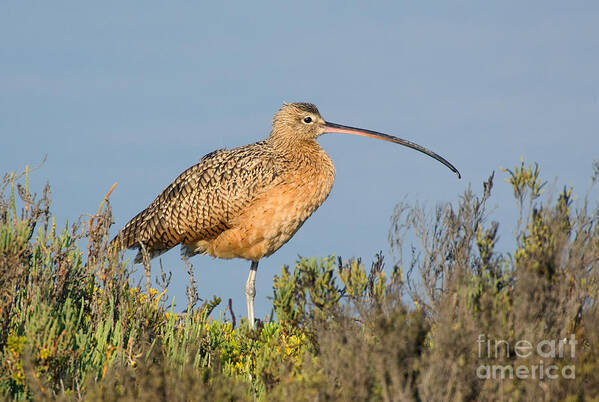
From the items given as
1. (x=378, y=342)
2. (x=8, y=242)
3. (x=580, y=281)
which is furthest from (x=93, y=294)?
(x=580, y=281)

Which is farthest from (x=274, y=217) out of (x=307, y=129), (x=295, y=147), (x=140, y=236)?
(x=140, y=236)

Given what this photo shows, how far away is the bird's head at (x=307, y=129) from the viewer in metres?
10.9

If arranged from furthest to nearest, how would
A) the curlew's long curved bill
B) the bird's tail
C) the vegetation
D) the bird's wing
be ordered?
1. the curlew's long curved bill
2. the bird's tail
3. the bird's wing
4. the vegetation

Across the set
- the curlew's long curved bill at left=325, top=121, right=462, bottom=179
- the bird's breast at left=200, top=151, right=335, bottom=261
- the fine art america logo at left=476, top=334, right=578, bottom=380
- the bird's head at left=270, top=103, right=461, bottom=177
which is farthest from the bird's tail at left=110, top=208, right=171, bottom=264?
the fine art america logo at left=476, top=334, right=578, bottom=380

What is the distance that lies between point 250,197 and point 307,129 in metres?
1.61

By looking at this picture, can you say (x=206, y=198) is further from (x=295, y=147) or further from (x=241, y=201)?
(x=295, y=147)

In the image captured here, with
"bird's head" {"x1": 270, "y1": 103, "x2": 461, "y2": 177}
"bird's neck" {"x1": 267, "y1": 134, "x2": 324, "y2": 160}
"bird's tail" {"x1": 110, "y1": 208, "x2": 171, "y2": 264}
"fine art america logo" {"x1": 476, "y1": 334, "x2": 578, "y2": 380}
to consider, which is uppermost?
"bird's head" {"x1": 270, "y1": 103, "x2": 461, "y2": 177}

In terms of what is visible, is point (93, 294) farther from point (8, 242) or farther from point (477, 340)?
point (477, 340)

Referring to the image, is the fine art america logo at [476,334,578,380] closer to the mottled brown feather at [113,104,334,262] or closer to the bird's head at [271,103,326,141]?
the mottled brown feather at [113,104,334,262]

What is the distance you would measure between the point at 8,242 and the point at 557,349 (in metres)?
5.12

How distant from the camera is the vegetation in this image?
5.48 meters

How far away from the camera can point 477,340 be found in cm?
578

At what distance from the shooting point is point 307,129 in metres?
10.9

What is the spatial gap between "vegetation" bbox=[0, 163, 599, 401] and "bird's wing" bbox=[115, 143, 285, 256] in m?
1.74
